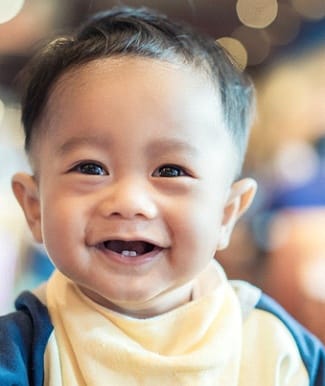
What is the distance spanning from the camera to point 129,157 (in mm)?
662

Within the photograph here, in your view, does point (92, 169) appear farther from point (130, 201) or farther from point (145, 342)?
point (145, 342)

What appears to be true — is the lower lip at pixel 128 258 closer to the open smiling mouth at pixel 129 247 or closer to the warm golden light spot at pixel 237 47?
the open smiling mouth at pixel 129 247

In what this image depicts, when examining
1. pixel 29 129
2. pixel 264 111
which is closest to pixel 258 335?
pixel 29 129

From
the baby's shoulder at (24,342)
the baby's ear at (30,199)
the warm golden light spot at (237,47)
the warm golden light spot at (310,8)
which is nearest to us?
the baby's shoulder at (24,342)

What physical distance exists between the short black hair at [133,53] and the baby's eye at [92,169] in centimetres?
9

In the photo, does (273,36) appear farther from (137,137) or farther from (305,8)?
(137,137)

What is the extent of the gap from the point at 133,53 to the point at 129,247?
0.66ft

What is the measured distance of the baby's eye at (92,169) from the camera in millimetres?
671

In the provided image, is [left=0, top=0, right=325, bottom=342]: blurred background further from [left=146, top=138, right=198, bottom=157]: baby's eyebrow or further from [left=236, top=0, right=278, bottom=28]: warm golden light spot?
[left=146, top=138, right=198, bottom=157]: baby's eyebrow

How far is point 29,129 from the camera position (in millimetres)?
752

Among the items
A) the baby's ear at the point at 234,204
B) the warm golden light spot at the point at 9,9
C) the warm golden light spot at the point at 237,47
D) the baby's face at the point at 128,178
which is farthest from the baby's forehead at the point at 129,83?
the warm golden light spot at the point at 9,9

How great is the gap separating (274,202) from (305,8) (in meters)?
0.34

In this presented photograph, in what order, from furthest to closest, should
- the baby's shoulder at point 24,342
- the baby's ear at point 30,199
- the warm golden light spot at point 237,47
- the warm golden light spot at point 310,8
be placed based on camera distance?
the warm golden light spot at point 310,8 → the warm golden light spot at point 237,47 → the baby's ear at point 30,199 → the baby's shoulder at point 24,342

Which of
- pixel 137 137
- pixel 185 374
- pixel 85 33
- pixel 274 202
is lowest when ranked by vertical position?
pixel 185 374
